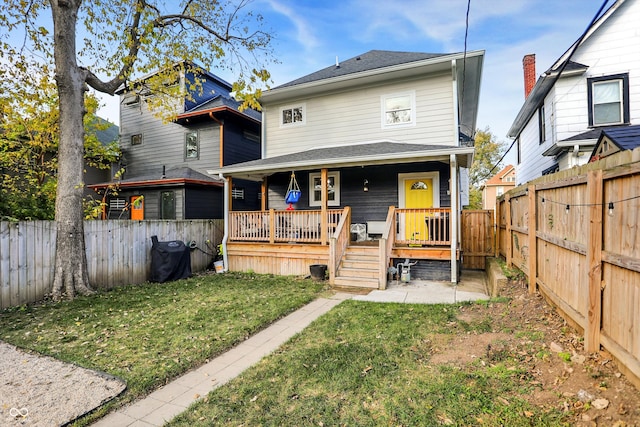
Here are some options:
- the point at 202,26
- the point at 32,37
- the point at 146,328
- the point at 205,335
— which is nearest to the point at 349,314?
the point at 205,335

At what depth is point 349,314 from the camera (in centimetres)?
541

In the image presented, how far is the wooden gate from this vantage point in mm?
9914

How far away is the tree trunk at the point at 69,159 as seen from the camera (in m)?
6.75

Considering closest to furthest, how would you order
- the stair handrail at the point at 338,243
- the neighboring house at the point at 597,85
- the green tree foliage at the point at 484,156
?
the stair handrail at the point at 338,243 < the neighboring house at the point at 597,85 < the green tree foliage at the point at 484,156

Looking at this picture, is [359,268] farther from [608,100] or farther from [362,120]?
[608,100]

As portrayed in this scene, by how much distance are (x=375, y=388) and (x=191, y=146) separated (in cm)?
1377

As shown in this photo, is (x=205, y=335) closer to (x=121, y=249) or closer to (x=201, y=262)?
(x=121, y=249)

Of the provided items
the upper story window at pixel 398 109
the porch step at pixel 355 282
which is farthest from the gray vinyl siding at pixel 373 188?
the porch step at pixel 355 282

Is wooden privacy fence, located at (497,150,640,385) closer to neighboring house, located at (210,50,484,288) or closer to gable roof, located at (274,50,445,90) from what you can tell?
neighboring house, located at (210,50,484,288)

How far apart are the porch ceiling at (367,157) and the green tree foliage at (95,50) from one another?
96.7 inches

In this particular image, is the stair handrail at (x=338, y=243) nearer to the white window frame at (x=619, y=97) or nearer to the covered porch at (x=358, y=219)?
the covered porch at (x=358, y=219)

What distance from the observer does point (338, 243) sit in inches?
319

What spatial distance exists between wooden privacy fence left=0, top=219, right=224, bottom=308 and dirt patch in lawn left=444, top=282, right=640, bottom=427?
7468 mm

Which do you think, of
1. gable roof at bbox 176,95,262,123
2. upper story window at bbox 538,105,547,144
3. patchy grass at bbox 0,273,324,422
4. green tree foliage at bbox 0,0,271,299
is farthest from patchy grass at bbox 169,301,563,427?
gable roof at bbox 176,95,262,123
